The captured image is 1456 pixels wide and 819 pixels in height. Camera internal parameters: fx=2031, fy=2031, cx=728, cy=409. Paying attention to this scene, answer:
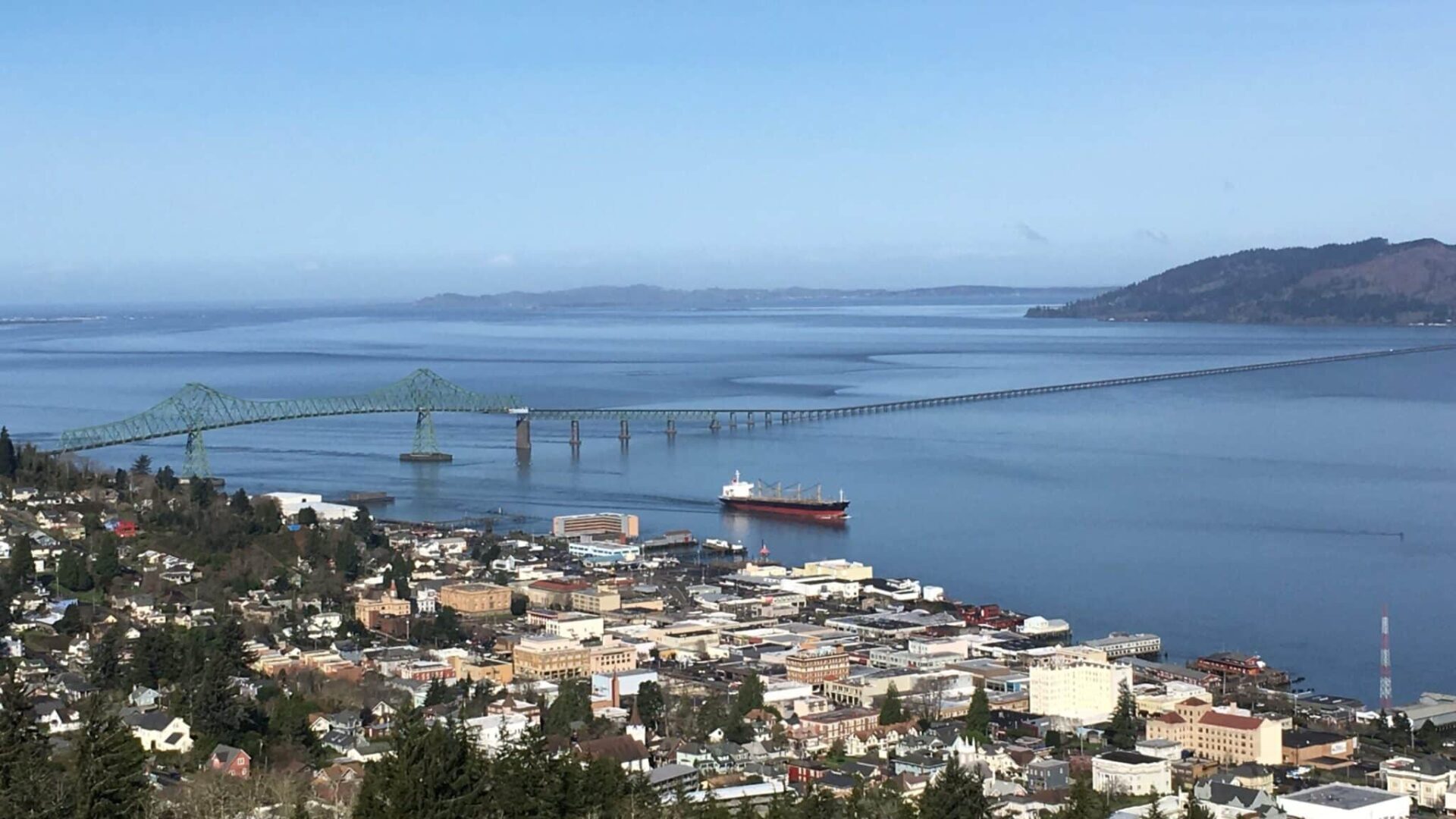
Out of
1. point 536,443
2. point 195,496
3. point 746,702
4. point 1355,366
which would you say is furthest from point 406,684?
point 1355,366

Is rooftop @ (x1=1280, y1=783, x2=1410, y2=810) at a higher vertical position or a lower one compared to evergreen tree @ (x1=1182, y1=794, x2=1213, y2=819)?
lower

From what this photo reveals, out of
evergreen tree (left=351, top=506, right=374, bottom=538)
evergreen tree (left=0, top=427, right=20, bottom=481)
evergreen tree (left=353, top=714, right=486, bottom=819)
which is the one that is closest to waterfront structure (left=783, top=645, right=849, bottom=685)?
evergreen tree (left=351, top=506, right=374, bottom=538)

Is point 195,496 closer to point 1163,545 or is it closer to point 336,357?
point 1163,545

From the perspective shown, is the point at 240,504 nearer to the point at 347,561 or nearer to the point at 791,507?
the point at 347,561

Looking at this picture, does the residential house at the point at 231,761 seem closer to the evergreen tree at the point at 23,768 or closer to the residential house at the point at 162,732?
the residential house at the point at 162,732

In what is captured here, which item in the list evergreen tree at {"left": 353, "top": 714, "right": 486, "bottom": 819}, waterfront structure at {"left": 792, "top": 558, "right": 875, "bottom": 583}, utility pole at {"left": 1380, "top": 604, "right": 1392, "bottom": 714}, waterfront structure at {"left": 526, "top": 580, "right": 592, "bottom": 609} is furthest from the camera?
waterfront structure at {"left": 792, "top": 558, "right": 875, "bottom": 583}

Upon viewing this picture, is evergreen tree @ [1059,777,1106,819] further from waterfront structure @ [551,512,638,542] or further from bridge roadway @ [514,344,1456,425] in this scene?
bridge roadway @ [514,344,1456,425]

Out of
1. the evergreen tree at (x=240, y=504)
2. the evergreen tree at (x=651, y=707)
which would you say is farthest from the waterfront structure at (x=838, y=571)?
the evergreen tree at (x=651, y=707)
